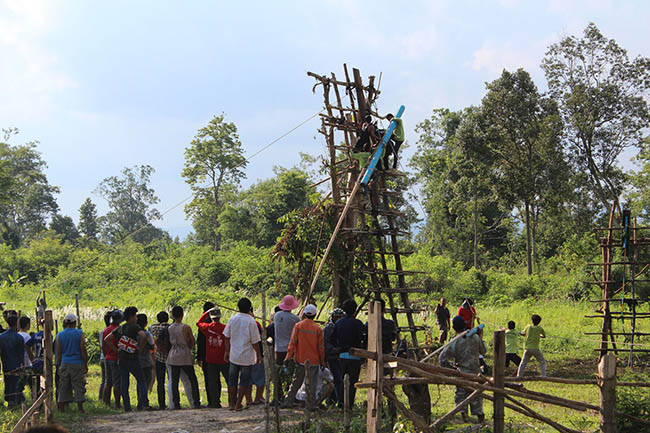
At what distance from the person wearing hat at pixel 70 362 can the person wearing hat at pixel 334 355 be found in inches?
142

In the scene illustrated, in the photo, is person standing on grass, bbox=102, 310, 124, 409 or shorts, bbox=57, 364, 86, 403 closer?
shorts, bbox=57, 364, 86, 403

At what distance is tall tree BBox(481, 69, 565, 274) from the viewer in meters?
31.7

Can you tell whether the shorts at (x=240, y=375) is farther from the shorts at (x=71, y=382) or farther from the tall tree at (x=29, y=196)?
the tall tree at (x=29, y=196)

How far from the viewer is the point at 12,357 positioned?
31.6 feet

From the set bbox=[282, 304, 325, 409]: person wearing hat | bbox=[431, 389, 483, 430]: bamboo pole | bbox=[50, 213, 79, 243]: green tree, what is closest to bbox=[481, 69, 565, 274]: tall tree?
bbox=[282, 304, 325, 409]: person wearing hat

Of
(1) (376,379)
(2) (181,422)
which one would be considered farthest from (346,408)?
(2) (181,422)

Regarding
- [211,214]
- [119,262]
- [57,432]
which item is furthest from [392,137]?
[211,214]

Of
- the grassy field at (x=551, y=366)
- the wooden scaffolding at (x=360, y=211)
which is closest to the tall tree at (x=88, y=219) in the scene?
the grassy field at (x=551, y=366)

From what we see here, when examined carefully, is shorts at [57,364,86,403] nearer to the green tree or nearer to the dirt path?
the dirt path

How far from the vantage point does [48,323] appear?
24.4 ft

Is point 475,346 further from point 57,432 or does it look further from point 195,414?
point 57,432

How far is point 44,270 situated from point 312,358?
35.3 m

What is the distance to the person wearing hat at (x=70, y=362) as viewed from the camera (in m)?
9.42

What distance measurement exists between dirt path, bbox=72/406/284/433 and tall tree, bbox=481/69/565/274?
25973 mm
